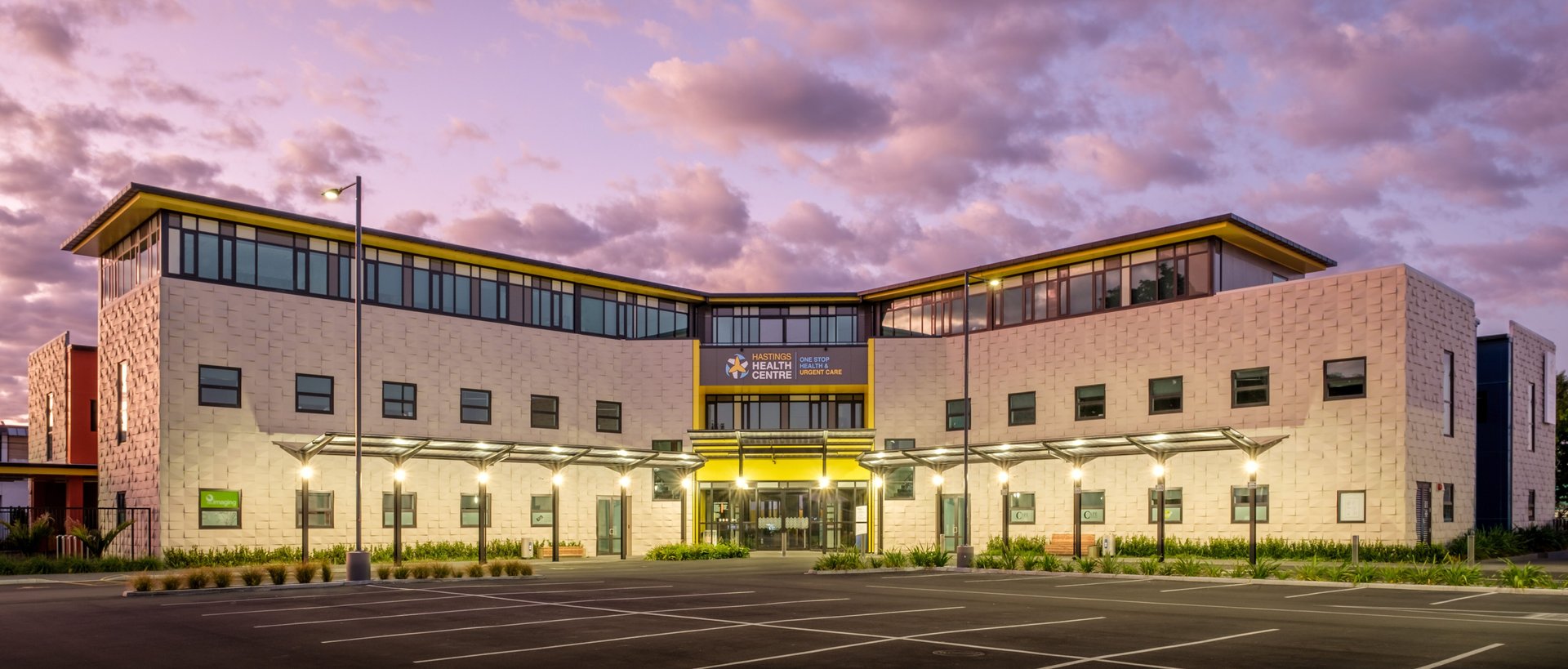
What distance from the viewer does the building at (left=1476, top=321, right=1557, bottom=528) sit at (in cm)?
4366

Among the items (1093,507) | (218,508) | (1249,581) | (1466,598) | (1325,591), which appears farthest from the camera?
(1093,507)

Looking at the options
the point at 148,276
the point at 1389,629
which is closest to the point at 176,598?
the point at 148,276

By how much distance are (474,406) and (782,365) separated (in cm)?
1280

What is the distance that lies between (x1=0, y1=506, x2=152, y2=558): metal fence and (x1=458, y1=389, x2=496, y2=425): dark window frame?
11097mm

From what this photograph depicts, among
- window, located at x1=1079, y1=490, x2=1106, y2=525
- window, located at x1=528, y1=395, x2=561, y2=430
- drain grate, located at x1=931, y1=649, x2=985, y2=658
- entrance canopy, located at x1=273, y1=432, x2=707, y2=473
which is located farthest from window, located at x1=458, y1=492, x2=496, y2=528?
drain grate, located at x1=931, y1=649, x2=985, y2=658

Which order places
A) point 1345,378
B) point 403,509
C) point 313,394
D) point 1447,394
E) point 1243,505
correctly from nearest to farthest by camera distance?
point 1345,378
point 1447,394
point 1243,505
point 313,394
point 403,509

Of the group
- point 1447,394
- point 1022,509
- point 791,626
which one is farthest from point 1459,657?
point 1022,509

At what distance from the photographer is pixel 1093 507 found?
42344 millimetres

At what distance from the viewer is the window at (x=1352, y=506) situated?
35.2 m

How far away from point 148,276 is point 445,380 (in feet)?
33.6

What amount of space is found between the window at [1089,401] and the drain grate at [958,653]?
95.8ft

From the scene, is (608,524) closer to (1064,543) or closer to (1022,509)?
(1022,509)

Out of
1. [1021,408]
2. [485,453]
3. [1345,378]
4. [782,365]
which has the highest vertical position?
[782,365]

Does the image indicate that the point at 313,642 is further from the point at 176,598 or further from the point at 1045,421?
the point at 1045,421
